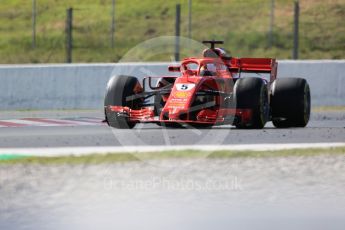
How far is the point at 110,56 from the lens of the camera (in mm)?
31453

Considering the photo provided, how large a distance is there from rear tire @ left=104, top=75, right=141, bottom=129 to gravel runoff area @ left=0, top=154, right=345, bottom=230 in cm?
445

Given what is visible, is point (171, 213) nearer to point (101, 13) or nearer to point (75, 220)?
point (75, 220)

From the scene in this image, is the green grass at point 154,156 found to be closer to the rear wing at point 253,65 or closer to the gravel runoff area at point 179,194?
the gravel runoff area at point 179,194

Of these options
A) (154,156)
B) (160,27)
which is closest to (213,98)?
(154,156)

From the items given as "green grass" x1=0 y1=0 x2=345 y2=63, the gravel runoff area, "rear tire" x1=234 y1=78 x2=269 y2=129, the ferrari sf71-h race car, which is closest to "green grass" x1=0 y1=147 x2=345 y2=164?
the gravel runoff area

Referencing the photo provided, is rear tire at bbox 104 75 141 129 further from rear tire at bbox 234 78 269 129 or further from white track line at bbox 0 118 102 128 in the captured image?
white track line at bbox 0 118 102 128

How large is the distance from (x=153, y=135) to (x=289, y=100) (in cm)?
240

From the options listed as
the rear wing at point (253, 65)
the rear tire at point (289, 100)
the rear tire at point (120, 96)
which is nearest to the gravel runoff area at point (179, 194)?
the rear tire at point (289, 100)

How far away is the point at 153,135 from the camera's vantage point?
47.6 ft

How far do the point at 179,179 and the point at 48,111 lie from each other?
11.4m

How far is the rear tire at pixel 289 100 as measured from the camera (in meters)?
15.3

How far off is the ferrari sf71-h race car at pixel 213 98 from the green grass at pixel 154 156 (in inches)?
116

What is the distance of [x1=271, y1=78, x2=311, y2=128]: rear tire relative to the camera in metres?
15.3

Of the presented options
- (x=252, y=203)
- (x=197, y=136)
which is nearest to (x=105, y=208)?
(x=252, y=203)
